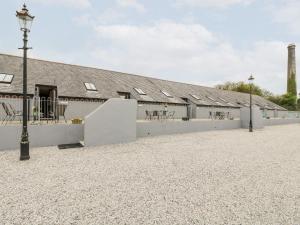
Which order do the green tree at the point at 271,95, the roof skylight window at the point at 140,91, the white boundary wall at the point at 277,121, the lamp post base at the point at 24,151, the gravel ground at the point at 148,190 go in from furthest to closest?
1. the green tree at the point at 271,95
2. the white boundary wall at the point at 277,121
3. the roof skylight window at the point at 140,91
4. the lamp post base at the point at 24,151
5. the gravel ground at the point at 148,190

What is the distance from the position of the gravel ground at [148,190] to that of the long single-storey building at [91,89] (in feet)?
21.2

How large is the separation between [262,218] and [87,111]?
15.9m

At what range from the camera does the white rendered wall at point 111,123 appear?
32.5 ft

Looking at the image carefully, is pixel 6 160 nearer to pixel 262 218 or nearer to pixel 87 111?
pixel 262 218

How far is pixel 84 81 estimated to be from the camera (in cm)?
1928

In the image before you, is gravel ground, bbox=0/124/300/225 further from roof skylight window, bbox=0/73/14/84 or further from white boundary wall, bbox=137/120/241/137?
roof skylight window, bbox=0/73/14/84

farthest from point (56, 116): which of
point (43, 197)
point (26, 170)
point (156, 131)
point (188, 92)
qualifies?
point (188, 92)

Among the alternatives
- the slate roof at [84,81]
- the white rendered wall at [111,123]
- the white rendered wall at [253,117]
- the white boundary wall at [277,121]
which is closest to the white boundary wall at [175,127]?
the white rendered wall at [111,123]

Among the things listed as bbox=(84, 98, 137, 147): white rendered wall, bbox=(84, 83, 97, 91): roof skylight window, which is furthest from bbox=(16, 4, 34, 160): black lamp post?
bbox=(84, 83, 97, 91): roof skylight window

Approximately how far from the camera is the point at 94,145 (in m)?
9.97

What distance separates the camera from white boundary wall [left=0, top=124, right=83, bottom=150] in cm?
861

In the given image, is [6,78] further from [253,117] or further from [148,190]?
[253,117]

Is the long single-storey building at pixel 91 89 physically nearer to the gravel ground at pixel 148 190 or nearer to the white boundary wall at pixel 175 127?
the white boundary wall at pixel 175 127

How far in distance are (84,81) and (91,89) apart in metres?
1.69
